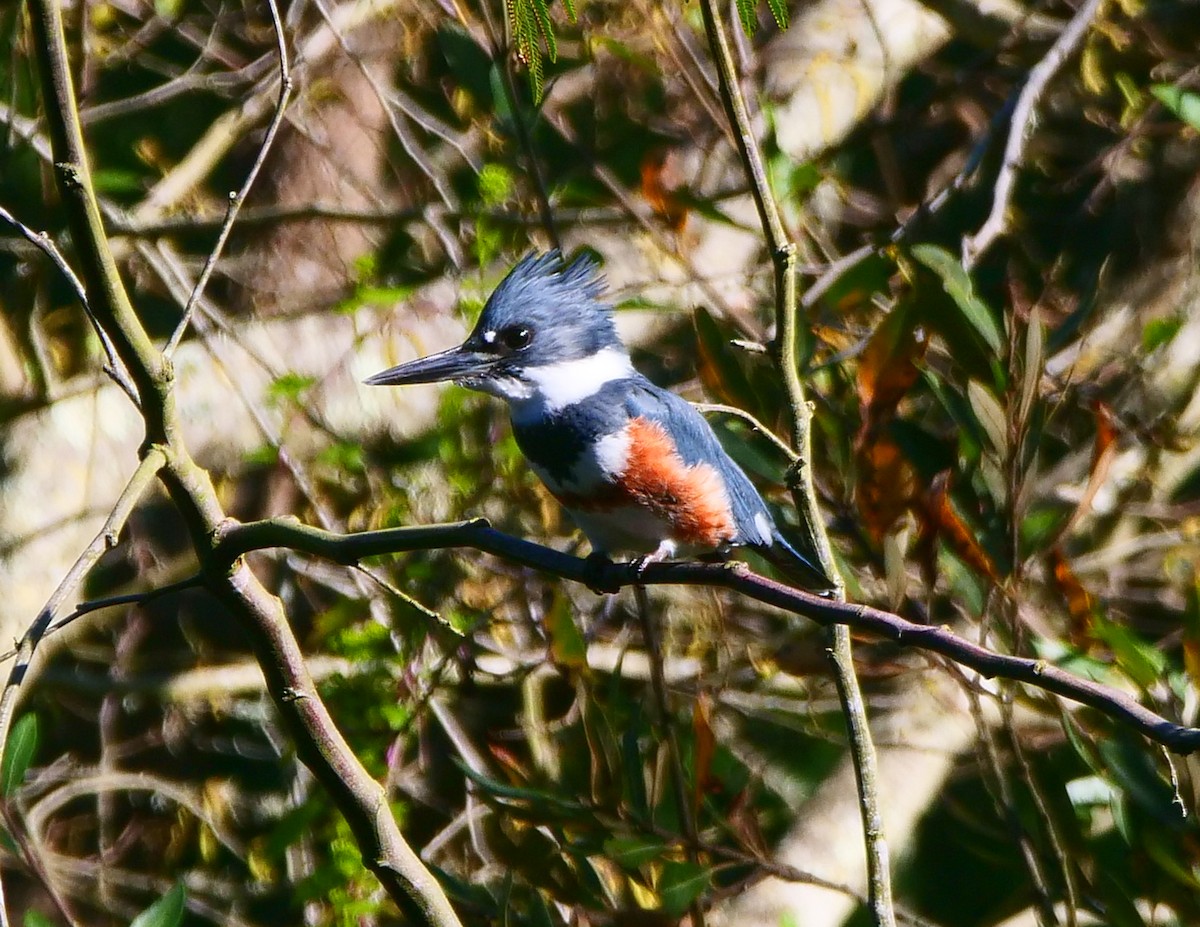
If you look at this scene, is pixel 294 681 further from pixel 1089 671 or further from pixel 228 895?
pixel 228 895

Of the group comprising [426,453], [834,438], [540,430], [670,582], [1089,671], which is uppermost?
[426,453]

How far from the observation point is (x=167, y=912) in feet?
7.50

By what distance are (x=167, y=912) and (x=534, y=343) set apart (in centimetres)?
122

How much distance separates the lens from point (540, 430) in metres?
2.69

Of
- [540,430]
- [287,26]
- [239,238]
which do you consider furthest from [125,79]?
[540,430]

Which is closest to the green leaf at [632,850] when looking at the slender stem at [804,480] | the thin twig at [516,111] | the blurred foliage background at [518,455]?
the blurred foliage background at [518,455]

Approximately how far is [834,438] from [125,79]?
140 inches

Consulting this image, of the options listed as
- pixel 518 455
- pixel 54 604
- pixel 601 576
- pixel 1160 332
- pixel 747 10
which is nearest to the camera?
pixel 54 604

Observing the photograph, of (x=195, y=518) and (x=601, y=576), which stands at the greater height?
(x=195, y=518)

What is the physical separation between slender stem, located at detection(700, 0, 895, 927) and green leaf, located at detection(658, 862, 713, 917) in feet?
1.38

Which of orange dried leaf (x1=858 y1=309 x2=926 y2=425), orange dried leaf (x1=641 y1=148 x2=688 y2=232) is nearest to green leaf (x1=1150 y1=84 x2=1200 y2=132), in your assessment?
orange dried leaf (x1=641 y1=148 x2=688 y2=232)

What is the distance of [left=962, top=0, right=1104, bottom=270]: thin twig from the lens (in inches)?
139

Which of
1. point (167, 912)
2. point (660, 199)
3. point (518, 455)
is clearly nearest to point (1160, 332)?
point (660, 199)

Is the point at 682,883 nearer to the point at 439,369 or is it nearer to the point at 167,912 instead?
the point at 167,912
